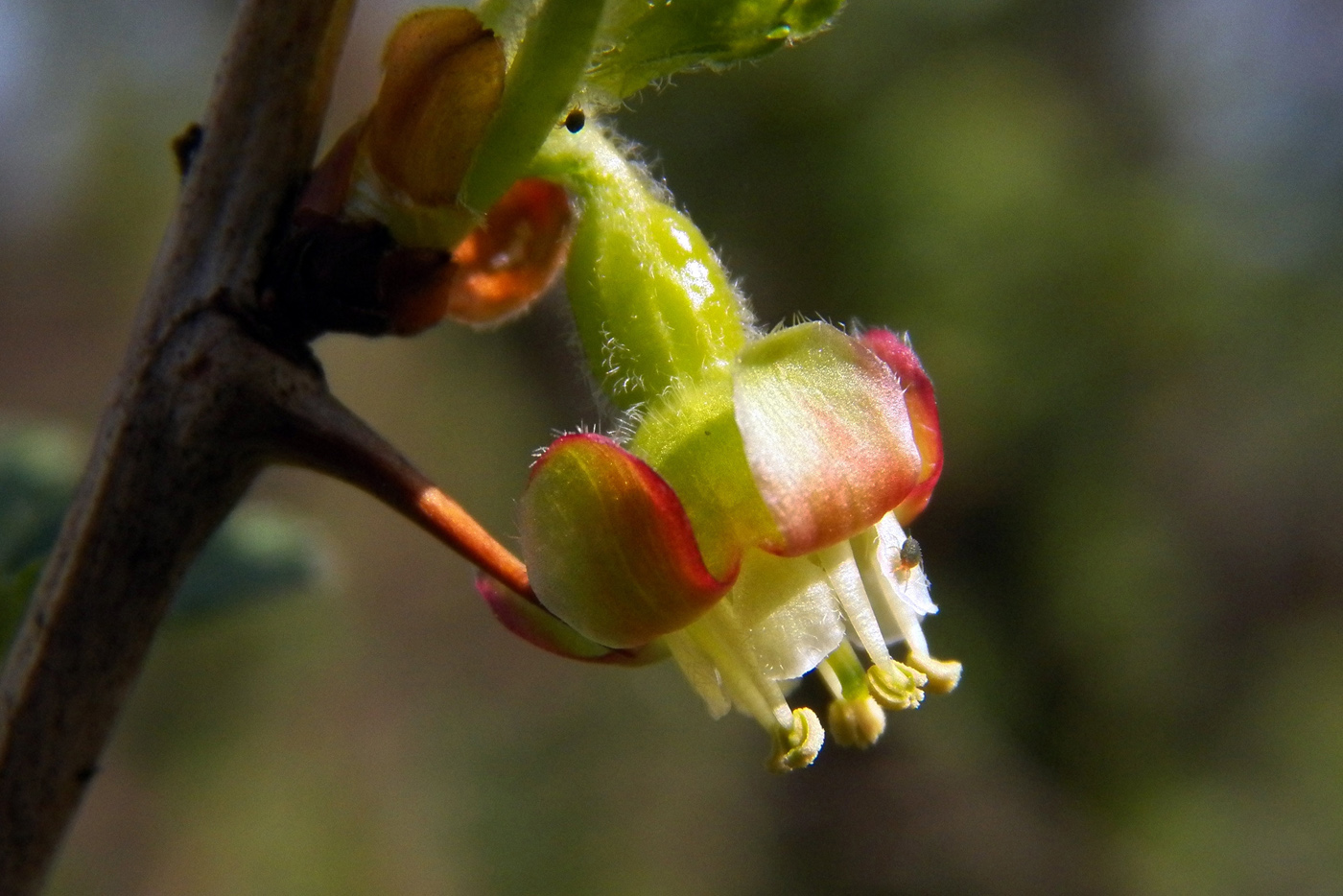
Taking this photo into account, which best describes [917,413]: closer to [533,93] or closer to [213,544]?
[533,93]

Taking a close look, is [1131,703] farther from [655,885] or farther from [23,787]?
[23,787]

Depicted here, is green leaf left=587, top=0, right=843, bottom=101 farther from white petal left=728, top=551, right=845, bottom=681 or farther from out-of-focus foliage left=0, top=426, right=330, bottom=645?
out-of-focus foliage left=0, top=426, right=330, bottom=645

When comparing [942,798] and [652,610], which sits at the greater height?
[652,610]

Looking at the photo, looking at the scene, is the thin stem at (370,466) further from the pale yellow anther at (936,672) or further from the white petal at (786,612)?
the pale yellow anther at (936,672)

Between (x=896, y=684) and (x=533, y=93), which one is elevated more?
(x=533, y=93)

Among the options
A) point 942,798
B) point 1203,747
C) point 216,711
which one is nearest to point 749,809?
point 942,798

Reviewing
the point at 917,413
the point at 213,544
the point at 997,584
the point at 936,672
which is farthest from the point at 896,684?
A: the point at 997,584

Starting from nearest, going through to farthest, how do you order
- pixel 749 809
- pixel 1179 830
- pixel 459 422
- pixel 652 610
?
pixel 652 610 → pixel 1179 830 → pixel 749 809 → pixel 459 422
